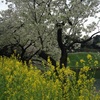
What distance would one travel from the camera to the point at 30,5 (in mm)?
25078

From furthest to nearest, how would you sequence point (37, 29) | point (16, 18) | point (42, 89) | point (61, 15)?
point (16, 18)
point (37, 29)
point (61, 15)
point (42, 89)

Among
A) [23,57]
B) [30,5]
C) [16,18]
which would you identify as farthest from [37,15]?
[23,57]

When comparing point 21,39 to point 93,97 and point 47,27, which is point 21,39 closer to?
point 47,27

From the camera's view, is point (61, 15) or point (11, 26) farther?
point (11, 26)

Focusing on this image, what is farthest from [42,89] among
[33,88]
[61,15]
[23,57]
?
[23,57]

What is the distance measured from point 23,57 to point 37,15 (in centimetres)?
1074

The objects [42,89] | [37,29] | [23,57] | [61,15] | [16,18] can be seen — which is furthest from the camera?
[23,57]

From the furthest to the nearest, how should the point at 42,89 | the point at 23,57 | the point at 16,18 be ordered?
the point at 23,57
the point at 16,18
the point at 42,89

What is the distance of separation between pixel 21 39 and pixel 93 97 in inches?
961

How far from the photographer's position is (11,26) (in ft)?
106

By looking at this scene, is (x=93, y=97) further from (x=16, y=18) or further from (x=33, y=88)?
(x=16, y=18)

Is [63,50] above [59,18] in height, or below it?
below

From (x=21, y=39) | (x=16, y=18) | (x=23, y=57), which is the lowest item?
(x=23, y=57)

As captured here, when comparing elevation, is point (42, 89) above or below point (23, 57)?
above
